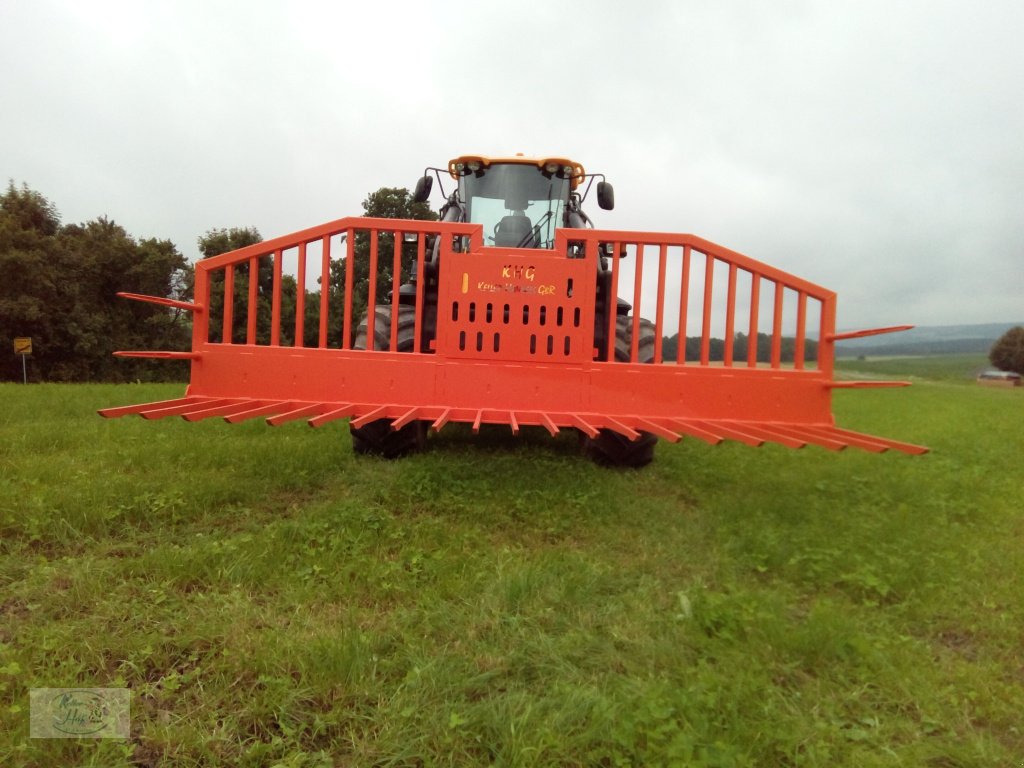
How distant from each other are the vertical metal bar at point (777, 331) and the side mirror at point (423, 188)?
320cm

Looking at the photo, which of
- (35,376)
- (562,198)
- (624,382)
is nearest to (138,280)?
(35,376)

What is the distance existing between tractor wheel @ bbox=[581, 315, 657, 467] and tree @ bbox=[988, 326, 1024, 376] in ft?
164

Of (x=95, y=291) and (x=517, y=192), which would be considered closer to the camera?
(x=517, y=192)

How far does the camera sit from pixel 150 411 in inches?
124

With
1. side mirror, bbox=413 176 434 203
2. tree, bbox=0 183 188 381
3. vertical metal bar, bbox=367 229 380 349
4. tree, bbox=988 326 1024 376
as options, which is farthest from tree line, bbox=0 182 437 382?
tree, bbox=988 326 1024 376

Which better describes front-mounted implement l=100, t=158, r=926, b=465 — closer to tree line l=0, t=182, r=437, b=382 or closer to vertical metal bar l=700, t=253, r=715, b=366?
vertical metal bar l=700, t=253, r=715, b=366

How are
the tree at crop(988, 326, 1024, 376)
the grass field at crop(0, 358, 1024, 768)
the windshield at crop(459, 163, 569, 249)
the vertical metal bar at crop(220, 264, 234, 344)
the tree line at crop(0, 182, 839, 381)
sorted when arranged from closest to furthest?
the grass field at crop(0, 358, 1024, 768) < the vertical metal bar at crop(220, 264, 234, 344) < the windshield at crop(459, 163, 569, 249) < the tree line at crop(0, 182, 839, 381) < the tree at crop(988, 326, 1024, 376)

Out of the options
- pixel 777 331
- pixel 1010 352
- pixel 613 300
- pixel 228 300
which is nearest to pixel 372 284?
pixel 228 300

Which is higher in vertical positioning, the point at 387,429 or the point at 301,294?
the point at 301,294

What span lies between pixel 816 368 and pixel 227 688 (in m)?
3.47

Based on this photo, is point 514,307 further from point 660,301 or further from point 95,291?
point 95,291

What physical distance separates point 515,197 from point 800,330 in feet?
9.28

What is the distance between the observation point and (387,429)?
4.69 metres

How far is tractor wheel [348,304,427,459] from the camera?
14.5 feet
